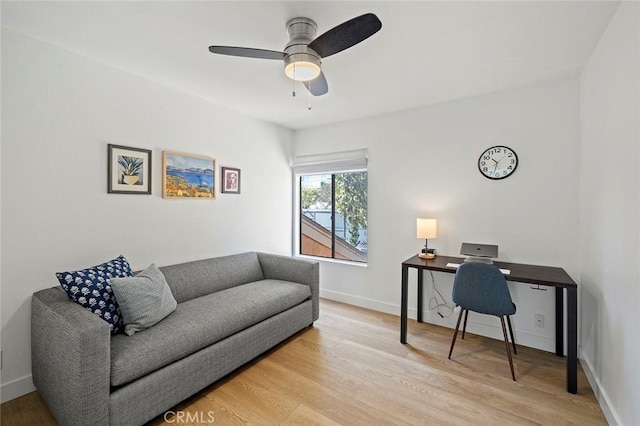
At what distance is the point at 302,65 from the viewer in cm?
169

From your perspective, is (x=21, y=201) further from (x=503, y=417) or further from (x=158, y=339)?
(x=503, y=417)

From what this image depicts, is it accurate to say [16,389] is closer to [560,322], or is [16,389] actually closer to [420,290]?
[420,290]

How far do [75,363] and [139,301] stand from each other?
458 mm

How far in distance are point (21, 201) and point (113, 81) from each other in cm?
113

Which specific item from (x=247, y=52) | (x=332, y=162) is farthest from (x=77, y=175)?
(x=332, y=162)

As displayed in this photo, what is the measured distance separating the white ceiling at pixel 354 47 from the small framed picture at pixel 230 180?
0.87 meters

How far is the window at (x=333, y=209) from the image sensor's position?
3.80m

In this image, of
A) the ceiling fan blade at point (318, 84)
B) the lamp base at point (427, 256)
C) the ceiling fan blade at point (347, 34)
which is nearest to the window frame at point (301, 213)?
the lamp base at point (427, 256)

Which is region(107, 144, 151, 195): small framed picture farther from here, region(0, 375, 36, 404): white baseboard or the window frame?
the window frame

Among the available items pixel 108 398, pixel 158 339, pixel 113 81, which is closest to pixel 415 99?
pixel 113 81

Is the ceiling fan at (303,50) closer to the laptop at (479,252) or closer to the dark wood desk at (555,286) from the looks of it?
the dark wood desk at (555,286)

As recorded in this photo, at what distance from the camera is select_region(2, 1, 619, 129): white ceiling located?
161cm

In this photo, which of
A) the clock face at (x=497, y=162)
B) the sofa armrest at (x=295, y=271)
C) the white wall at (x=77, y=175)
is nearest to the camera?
the white wall at (x=77, y=175)

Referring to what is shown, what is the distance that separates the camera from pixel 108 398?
1.46 metres
